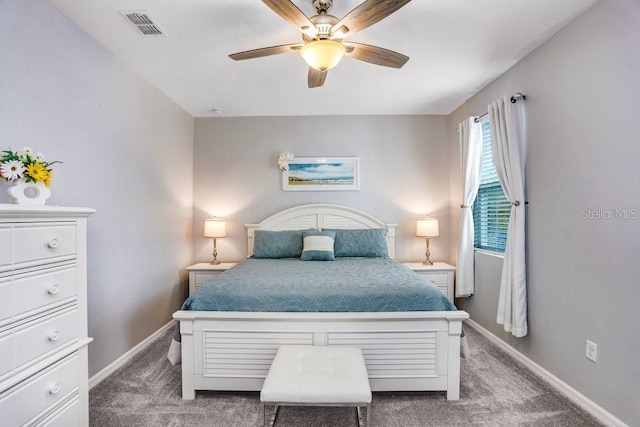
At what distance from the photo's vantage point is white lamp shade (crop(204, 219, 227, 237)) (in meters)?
3.89

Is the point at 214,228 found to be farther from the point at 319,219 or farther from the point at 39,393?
the point at 39,393

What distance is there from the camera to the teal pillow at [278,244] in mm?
3584

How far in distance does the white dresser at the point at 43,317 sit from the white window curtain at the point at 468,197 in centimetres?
343

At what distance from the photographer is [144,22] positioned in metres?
2.12

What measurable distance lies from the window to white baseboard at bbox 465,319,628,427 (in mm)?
922

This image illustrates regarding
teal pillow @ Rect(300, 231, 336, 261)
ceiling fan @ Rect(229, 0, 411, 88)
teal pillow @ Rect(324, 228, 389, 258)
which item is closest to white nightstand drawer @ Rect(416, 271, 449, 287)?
teal pillow @ Rect(324, 228, 389, 258)

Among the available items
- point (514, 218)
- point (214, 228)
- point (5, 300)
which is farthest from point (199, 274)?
point (514, 218)

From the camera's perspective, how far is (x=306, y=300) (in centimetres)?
212

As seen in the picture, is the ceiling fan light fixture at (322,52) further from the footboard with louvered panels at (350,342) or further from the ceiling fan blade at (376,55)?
the footboard with louvered panels at (350,342)

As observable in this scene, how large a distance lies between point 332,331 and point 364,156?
8.75 ft

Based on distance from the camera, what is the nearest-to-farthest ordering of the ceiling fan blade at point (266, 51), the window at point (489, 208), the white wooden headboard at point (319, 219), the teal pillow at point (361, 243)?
the ceiling fan blade at point (266, 51) < the window at point (489, 208) < the teal pillow at point (361, 243) < the white wooden headboard at point (319, 219)

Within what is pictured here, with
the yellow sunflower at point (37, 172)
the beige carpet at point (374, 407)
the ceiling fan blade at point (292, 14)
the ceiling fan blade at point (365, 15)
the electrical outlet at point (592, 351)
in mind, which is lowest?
the beige carpet at point (374, 407)

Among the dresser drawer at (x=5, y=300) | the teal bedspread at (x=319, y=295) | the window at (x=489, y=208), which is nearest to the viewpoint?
the dresser drawer at (x=5, y=300)

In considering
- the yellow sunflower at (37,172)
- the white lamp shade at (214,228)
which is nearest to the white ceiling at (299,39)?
the yellow sunflower at (37,172)
